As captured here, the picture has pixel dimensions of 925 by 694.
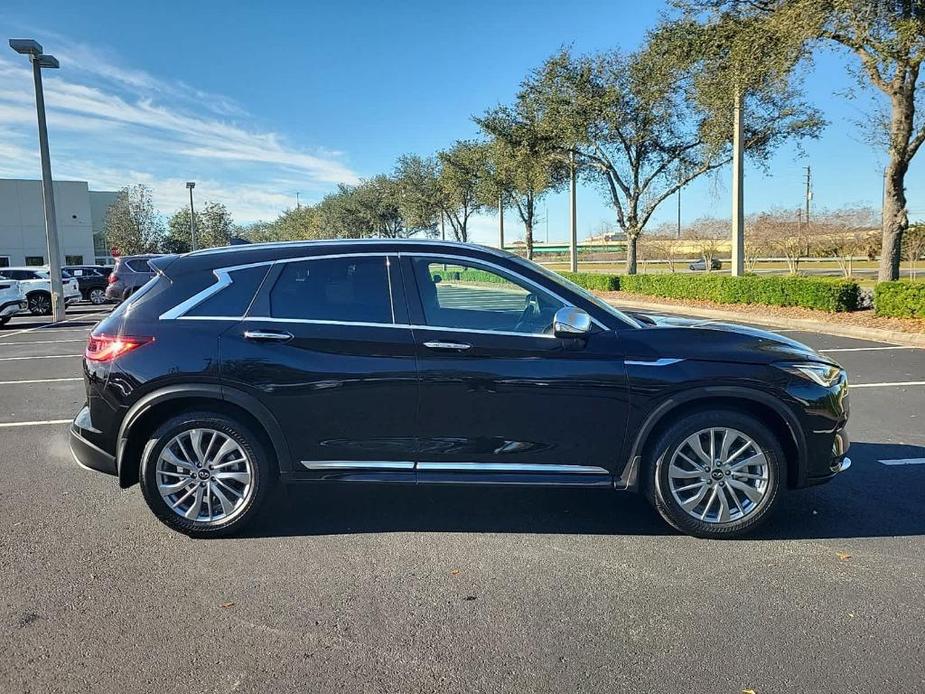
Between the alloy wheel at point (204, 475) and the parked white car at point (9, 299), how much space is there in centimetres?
1846

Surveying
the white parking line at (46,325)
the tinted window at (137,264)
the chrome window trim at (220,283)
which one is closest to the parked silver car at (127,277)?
the tinted window at (137,264)

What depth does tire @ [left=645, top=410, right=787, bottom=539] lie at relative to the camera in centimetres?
381

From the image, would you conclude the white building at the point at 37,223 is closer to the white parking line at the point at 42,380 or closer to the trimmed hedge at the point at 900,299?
the white parking line at the point at 42,380

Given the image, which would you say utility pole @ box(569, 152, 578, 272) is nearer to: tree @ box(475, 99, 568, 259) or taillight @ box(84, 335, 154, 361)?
tree @ box(475, 99, 568, 259)

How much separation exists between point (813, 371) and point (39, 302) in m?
24.4

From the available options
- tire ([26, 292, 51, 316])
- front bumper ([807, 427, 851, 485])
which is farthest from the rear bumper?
tire ([26, 292, 51, 316])

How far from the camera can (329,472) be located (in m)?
3.95

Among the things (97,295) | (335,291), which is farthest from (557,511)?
(97,295)

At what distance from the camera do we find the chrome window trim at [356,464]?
390 centimetres

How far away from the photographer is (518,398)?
12.4 ft

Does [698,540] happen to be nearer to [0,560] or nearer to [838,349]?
[0,560]

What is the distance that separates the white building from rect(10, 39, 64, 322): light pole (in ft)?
133

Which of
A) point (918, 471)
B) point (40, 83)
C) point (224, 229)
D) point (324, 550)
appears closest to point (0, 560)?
point (324, 550)

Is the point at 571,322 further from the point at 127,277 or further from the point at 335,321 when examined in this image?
the point at 127,277
